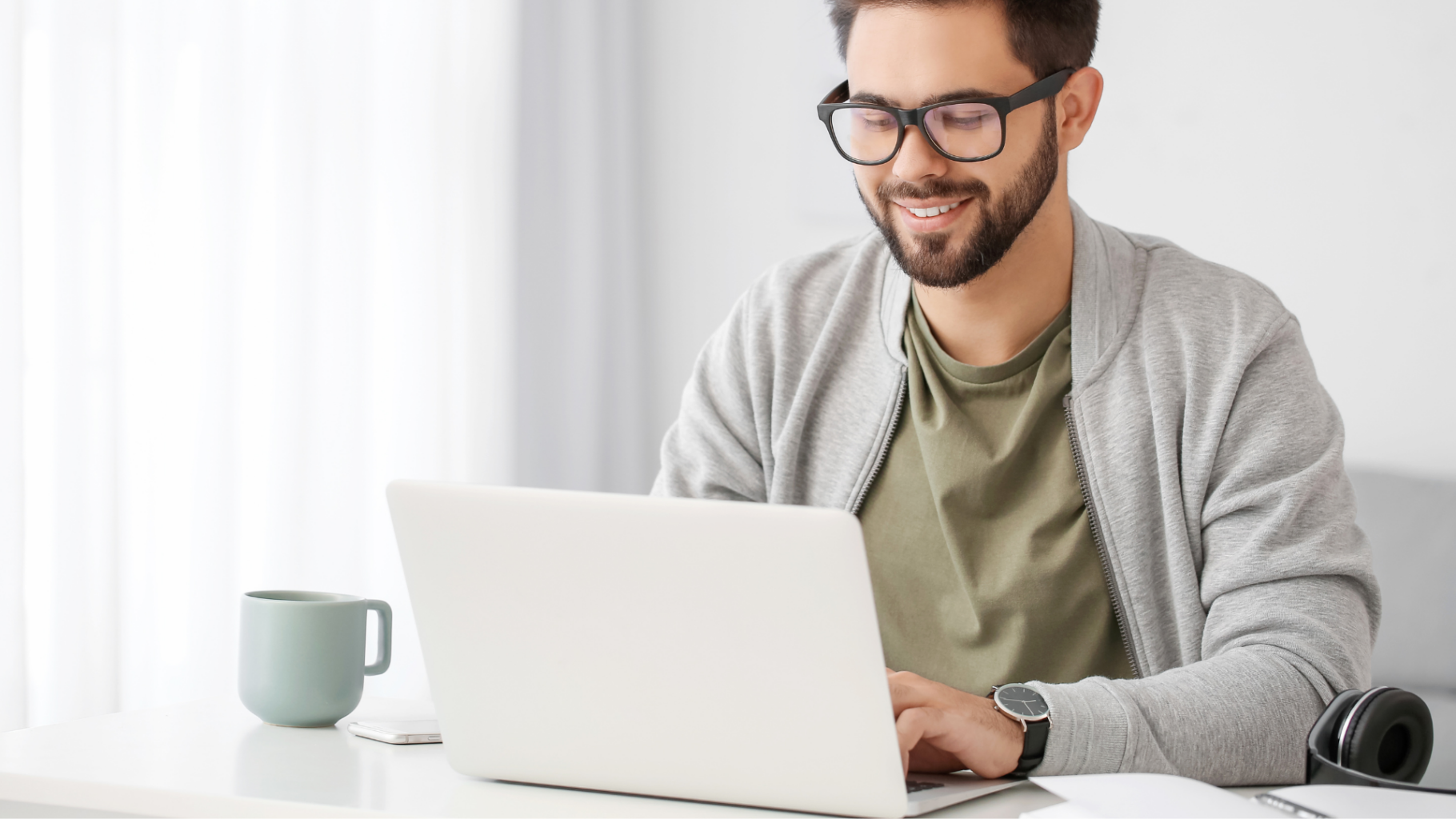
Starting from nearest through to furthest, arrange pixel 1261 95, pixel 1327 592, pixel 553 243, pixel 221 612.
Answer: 1. pixel 1327 592
2. pixel 221 612
3. pixel 1261 95
4. pixel 553 243

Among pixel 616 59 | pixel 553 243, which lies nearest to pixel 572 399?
pixel 553 243

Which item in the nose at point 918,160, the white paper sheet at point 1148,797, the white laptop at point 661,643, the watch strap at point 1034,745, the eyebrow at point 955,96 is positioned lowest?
the watch strap at point 1034,745

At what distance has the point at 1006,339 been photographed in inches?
51.1

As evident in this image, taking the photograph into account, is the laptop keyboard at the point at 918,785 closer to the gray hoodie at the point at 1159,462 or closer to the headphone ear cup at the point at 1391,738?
the gray hoodie at the point at 1159,462

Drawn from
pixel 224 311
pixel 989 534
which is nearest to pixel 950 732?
pixel 989 534

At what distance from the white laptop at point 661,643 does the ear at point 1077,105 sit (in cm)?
76

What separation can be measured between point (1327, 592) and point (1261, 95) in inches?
55.9

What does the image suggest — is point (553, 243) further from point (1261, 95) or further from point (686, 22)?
point (1261, 95)

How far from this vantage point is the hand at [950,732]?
2.52 ft

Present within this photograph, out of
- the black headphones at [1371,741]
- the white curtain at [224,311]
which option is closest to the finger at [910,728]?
the black headphones at [1371,741]

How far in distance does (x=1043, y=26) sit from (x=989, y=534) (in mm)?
499

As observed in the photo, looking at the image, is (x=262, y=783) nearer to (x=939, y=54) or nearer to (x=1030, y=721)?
(x=1030, y=721)

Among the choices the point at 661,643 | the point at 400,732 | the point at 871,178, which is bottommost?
the point at 400,732

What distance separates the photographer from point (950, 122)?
116 cm
